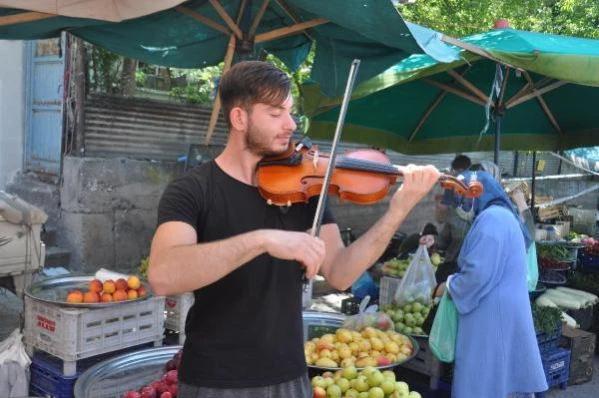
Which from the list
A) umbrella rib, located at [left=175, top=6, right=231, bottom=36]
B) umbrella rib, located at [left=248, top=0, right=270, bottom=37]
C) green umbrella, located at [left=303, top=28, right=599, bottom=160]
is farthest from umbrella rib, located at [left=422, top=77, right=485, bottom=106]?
umbrella rib, located at [left=175, top=6, right=231, bottom=36]

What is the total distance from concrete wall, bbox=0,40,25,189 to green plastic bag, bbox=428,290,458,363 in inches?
249

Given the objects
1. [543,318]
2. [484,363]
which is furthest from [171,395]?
[543,318]

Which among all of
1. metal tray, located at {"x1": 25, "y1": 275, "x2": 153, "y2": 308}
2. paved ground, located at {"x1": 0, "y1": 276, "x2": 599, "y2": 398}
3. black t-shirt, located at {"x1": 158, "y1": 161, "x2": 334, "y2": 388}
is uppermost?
black t-shirt, located at {"x1": 158, "y1": 161, "x2": 334, "y2": 388}

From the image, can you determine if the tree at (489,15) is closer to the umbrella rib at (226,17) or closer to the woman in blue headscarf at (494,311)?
the umbrella rib at (226,17)

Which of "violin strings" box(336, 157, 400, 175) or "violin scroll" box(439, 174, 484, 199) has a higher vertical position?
"violin strings" box(336, 157, 400, 175)

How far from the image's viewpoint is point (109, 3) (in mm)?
3443

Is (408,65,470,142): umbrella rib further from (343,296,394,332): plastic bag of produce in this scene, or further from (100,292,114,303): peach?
(100,292,114,303): peach

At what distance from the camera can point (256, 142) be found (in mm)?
1912

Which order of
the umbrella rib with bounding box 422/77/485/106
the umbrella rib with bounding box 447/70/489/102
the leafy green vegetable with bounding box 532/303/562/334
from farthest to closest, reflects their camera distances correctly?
the umbrella rib with bounding box 422/77/485/106 → the umbrella rib with bounding box 447/70/489/102 → the leafy green vegetable with bounding box 532/303/562/334

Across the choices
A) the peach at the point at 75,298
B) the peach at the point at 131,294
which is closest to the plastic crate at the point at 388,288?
the peach at the point at 131,294

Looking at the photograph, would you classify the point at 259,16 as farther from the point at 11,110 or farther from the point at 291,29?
the point at 11,110

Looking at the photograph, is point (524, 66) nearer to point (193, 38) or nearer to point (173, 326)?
point (193, 38)

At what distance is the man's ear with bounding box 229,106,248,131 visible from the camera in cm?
189

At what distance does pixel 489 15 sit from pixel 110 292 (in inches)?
293
